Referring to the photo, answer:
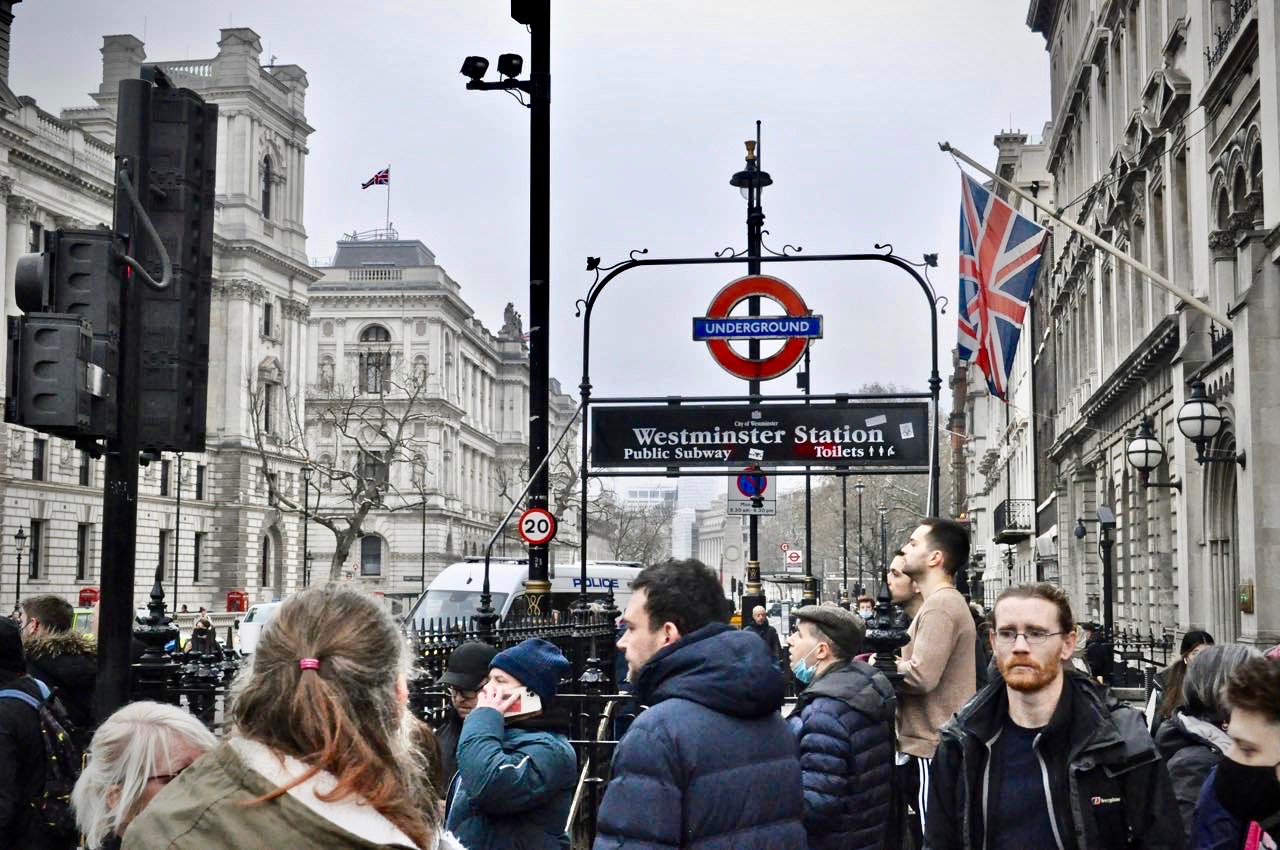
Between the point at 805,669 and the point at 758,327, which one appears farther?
the point at 758,327

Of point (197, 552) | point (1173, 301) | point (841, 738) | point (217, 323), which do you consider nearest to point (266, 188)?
point (217, 323)

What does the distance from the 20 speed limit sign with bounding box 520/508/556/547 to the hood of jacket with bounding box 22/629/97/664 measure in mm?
→ 8880

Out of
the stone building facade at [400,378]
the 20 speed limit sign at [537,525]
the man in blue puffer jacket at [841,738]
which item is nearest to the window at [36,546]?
the stone building facade at [400,378]

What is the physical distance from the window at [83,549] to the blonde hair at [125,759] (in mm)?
65943

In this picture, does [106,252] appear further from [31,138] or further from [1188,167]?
[31,138]

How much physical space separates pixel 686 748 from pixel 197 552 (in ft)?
260

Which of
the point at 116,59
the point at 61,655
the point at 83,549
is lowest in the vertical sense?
the point at 61,655

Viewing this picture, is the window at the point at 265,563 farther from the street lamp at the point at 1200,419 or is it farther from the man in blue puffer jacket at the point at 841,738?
the man in blue puffer jacket at the point at 841,738

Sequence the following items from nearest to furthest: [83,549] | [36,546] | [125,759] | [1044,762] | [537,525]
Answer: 1. [125,759]
2. [1044,762]
3. [537,525]
4. [36,546]
5. [83,549]

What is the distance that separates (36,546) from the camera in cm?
6206

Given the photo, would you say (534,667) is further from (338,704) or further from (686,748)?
(338,704)

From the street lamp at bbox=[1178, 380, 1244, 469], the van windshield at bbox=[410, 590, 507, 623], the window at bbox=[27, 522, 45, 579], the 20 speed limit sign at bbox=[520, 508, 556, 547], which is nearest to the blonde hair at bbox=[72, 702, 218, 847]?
the 20 speed limit sign at bbox=[520, 508, 556, 547]

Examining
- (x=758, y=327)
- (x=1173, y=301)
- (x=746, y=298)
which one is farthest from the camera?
(x=1173, y=301)

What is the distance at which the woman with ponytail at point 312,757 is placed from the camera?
8.41 ft
